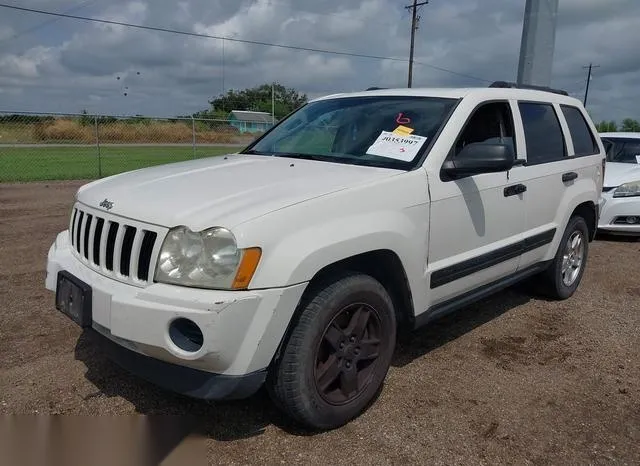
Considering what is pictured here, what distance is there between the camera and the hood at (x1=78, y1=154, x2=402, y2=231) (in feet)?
8.31

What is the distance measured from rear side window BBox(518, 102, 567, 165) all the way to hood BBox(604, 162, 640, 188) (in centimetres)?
381

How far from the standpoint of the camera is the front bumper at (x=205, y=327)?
7.69 feet

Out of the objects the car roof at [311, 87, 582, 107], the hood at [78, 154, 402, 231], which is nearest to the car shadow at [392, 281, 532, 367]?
the hood at [78, 154, 402, 231]

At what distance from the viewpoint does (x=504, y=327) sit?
14.6 feet

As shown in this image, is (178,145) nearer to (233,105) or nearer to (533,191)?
(533,191)

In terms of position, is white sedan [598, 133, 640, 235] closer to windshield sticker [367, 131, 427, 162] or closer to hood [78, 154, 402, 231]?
windshield sticker [367, 131, 427, 162]

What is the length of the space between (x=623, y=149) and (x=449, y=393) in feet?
24.2

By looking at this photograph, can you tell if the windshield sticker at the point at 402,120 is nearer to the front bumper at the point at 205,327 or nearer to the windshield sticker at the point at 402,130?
the windshield sticker at the point at 402,130

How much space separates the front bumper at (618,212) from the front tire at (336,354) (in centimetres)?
592

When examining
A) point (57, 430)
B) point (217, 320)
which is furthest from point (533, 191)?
point (57, 430)

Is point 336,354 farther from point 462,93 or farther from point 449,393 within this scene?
point 462,93

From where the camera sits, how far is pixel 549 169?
437 cm

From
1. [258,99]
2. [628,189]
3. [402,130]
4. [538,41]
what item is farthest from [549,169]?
[258,99]

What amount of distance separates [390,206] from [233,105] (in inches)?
2491
